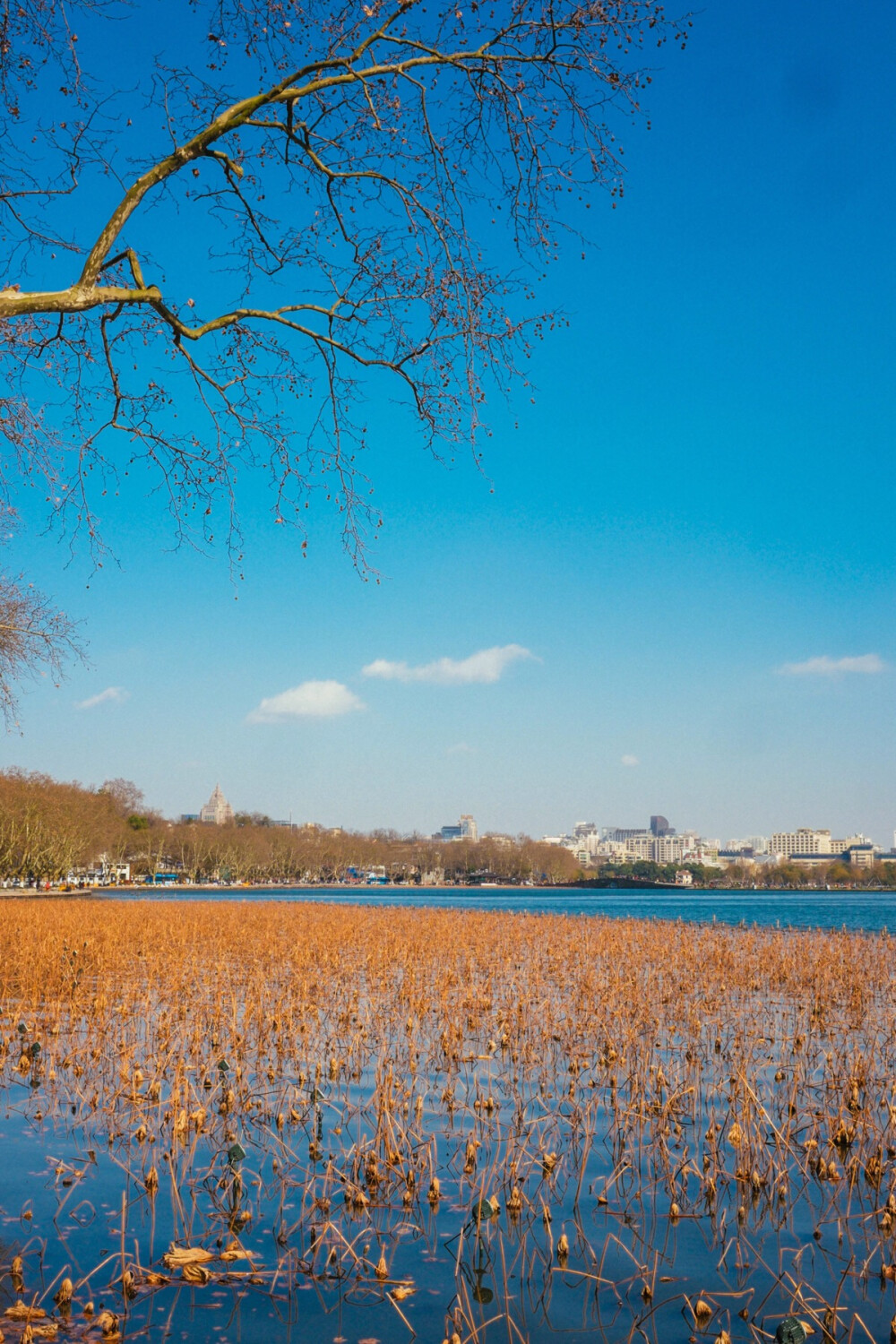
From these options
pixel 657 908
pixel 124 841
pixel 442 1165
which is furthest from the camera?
pixel 124 841

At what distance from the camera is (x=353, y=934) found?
2995cm

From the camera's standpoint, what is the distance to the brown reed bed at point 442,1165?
16.7 ft

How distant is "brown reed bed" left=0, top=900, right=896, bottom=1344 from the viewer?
5.09 m

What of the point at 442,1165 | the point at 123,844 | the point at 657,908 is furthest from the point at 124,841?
the point at 442,1165

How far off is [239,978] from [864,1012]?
10.9 m

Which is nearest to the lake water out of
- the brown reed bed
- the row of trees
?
the row of trees

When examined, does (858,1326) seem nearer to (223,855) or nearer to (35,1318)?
(35,1318)

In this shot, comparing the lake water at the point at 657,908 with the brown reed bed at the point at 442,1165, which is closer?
the brown reed bed at the point at 442,1165

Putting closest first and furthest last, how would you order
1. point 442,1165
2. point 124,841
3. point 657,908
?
point 442,1165
point 657,908
point 124,841

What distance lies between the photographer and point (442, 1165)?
7.41 metres

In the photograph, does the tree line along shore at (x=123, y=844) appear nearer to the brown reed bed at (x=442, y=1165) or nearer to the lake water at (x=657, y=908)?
the lake water at (x=657, y=908)

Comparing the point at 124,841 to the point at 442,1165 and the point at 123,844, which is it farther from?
Result: the point at 442,1165

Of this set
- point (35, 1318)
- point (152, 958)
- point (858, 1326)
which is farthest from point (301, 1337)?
point (152, 958)

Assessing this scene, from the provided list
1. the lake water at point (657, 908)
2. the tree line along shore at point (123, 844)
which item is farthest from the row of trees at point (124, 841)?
the lake water at point (657, 908)
